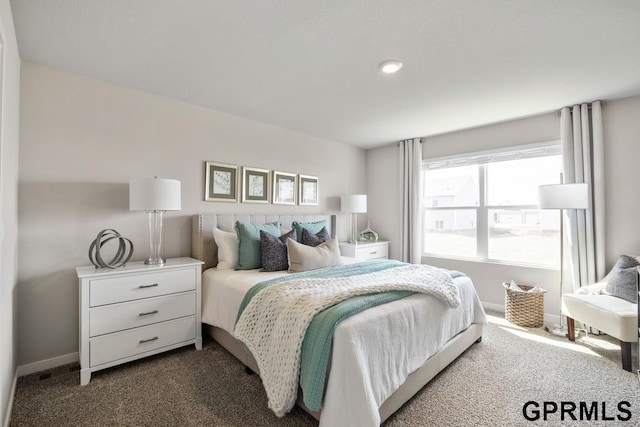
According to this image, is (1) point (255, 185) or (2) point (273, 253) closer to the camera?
(2) point (273, 253)

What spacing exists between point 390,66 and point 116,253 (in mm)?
2736

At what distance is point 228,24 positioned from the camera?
174 cm

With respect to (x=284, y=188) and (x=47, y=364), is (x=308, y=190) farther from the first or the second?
(x=47, y=364)

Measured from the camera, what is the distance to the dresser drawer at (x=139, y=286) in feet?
6.70

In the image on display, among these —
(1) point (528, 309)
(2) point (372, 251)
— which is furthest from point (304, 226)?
(1) point (528, 309)

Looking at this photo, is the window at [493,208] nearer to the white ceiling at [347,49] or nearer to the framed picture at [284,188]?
the white ceiling at [347,49]

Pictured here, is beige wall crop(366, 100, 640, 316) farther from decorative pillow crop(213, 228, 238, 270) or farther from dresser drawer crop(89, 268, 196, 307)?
dresser drawer crop(89, 268, 196, 307)

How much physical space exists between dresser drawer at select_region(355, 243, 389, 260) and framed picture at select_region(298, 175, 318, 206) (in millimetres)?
935

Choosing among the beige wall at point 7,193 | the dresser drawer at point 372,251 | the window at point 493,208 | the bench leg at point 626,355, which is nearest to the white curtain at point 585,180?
the window at point 493,208

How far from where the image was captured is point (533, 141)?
3.32 meters

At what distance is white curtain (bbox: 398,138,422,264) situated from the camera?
4.21 metres

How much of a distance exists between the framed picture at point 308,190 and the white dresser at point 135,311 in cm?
180

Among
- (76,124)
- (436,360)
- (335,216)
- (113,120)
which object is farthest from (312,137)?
(436,360)

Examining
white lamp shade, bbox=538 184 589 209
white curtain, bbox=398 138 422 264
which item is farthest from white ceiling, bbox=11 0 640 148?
white curtain, bbox=398 138 422 264
